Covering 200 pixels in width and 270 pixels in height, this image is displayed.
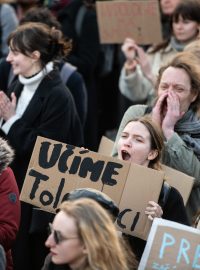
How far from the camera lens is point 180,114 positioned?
5391 mm

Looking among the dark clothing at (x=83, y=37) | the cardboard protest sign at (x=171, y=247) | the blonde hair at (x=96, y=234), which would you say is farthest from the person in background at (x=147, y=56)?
the blonde hair at (x=96, y=234)

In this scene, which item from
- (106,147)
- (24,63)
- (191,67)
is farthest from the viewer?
(24,63)

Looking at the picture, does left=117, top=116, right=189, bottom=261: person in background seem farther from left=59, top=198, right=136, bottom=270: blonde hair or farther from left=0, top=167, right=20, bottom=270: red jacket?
left=59, top=198, right=136, bottom=270: blonde hair

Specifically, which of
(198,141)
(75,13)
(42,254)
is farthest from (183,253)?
(75,13)

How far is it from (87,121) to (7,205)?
4.07 meters

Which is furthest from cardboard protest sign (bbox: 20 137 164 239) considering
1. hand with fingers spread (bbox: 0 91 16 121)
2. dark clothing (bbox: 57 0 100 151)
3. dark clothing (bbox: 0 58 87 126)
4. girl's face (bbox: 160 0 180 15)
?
girl's face (bbox: 160 0 180 15)

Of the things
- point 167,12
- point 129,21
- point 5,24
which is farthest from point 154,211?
point 5,24

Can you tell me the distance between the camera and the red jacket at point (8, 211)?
15.4 ft

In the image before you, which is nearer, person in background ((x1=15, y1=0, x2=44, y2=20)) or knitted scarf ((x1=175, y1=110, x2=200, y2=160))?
knitted scarf ((x1=175, y1=110, x2=200, y2=160))

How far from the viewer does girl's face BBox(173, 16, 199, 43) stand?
7.25 m

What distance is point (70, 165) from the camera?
15.6 feet

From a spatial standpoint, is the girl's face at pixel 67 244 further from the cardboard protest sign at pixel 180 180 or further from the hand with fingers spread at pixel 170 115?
the hand with fingers spread at pixel 170 115

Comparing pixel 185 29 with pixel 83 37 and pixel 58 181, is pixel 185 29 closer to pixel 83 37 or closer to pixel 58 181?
pixel 83 37

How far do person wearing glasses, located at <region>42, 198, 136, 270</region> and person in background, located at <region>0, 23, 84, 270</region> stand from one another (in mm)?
1925
